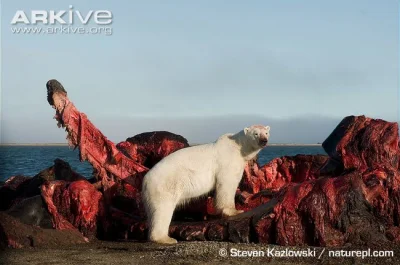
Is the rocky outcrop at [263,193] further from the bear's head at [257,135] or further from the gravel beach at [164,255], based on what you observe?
the bear's head at [257,135]

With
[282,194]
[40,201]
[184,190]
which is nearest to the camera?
[282,194]

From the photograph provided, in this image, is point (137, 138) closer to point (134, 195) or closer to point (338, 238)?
point (134, 195)

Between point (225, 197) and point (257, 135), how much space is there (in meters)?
1.36

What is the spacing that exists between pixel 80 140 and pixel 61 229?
208 cm

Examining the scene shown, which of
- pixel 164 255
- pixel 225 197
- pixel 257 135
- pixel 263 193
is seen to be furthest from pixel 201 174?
pixel 164 255

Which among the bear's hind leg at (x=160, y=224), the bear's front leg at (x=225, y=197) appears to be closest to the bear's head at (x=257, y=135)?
the bear's front leg at (x=225, y=197)

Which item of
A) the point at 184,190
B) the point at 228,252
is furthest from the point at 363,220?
the point at 184,190

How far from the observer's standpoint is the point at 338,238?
448 inches

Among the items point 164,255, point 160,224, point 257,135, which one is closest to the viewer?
point 164,255

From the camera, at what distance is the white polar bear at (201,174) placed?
41.0ft

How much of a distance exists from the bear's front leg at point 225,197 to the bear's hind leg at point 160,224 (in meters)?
1.05

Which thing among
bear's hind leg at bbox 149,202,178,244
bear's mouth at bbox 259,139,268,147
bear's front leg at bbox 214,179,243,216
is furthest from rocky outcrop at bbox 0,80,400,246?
bear's mouth at bbox 259,139,268,147

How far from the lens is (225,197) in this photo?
1293cm

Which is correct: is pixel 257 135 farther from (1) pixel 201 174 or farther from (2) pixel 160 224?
(2) pixel 160 224
